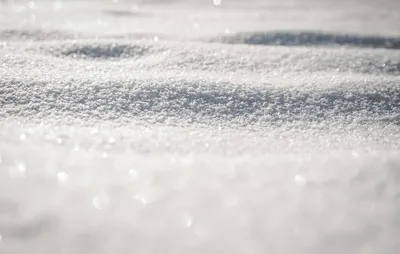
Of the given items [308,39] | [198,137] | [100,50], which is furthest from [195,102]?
[308,39]

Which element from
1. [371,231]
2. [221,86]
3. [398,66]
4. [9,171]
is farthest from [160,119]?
[398,66]

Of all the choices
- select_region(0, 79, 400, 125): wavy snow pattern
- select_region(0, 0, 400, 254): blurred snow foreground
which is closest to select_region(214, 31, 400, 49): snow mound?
select_region(0, 0, 400, 254): blurred snow foreground

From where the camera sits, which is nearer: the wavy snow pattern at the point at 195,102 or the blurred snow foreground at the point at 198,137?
the blurred snow foreground at the point at 198,137

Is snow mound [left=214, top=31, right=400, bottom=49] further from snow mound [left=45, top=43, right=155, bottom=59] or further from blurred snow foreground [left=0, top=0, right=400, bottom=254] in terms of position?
snow mound [left=45, top=43, right=155, bottom=59]

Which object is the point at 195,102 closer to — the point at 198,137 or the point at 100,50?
the point at 198,137

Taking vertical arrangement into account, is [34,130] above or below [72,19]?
below

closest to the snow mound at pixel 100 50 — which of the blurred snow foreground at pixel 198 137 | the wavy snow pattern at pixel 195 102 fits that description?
the blurred snow foreground at pixel 198 137

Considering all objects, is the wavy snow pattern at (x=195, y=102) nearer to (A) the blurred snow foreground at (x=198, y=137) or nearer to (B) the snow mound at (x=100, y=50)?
(A) the blurred snow foreground at (x=198, y=137)

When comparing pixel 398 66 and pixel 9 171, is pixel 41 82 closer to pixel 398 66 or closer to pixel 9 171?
A: pixel 9 171
